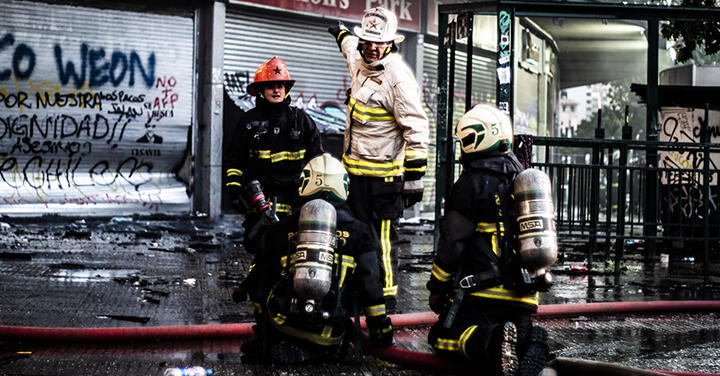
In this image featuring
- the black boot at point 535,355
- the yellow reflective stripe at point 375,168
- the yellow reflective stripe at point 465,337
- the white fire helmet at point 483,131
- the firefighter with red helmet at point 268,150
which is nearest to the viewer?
the black boot at point 535,355

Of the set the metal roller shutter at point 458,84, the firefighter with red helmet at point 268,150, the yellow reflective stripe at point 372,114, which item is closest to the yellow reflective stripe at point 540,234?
the yellow reflective stripe at point 372,114

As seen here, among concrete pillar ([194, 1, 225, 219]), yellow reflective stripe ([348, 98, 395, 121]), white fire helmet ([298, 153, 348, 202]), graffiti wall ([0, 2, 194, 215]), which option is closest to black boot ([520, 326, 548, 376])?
white fire helmet ([298, 153, 348, 202])

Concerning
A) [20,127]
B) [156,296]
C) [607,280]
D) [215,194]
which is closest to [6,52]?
[20,127]

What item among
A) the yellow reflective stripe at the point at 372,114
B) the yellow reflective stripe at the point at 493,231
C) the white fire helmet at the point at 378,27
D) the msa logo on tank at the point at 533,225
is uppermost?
the white fire helmet at the point at 378,27

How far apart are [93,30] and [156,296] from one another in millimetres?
8262

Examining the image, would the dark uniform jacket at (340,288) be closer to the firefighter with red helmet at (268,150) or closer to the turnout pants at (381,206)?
the turnout pants at (381,206)

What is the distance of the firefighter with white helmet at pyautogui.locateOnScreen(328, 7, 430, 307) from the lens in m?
5.13

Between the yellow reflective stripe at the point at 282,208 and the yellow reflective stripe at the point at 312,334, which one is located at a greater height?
the yellow reflective stripe at the point at 282,208

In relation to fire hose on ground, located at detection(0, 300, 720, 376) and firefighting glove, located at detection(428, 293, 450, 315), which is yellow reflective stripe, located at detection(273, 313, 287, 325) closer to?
fire hose on ground, located at detection(0, 300, 720, 376)

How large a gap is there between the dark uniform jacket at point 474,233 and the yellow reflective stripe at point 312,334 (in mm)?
625

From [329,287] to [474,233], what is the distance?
2.76 feet

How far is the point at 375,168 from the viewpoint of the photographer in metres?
5.26

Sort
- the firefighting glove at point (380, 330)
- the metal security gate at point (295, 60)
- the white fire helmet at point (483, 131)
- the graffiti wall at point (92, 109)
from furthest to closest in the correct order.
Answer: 1. the metal security gate at point (295, 60)
2. the graffiti wall at point (92, 109)
3. the firefighting glove at point (380, 330)
4. the white fire helmet at point (483, 131)

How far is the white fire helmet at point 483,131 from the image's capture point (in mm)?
4234
